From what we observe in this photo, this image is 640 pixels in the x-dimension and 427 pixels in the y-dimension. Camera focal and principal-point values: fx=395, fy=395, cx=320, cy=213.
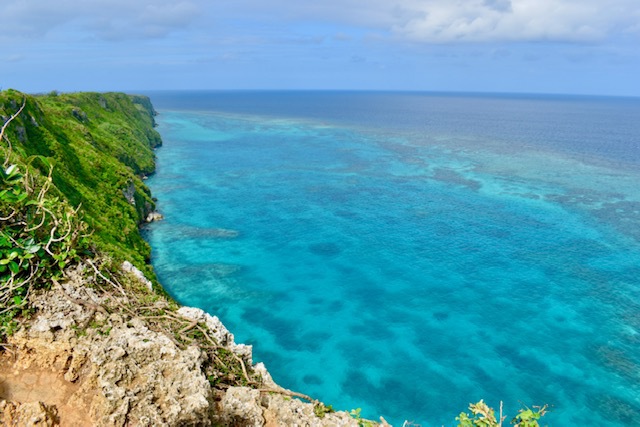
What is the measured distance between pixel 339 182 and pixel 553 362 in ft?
201

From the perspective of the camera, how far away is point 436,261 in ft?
177

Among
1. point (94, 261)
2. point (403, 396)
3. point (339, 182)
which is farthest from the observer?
point (339, 182)

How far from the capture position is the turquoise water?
34.5 m

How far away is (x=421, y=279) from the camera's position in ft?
162

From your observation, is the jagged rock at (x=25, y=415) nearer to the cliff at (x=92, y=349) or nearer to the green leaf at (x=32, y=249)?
the cliff at (x=92, y=349)

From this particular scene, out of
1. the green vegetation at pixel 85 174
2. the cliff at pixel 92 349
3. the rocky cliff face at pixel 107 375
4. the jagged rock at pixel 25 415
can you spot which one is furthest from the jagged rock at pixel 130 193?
the jagged rock at pixel 25 415

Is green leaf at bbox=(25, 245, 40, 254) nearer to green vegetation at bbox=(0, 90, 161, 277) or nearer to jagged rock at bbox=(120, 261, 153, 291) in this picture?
jagged rock at bbox=(120, 261, 153, 291)

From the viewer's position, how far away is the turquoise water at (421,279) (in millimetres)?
34531

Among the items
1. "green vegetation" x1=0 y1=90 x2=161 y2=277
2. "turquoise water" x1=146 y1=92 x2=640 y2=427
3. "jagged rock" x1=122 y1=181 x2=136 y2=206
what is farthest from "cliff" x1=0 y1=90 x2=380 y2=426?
"jagged rock" x1=122 y1=181 x2=136 y2=206

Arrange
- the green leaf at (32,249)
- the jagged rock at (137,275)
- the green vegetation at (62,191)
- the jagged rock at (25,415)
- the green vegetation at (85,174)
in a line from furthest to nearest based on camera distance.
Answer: the green vegetation at (85,174)
the jagged rock at (137,275)
the green vegetation at (62,191)
the green leaf at (32,249)
the jagged rock at (25,415)

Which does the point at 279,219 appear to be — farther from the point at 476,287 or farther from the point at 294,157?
the point at 294,157

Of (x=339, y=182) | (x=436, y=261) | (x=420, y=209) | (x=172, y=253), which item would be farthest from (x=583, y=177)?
(x=172, y=253)

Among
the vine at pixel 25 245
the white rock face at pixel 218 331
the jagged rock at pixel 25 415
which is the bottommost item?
the white rock face at pixel 218 331

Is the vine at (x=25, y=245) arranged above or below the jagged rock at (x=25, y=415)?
above
